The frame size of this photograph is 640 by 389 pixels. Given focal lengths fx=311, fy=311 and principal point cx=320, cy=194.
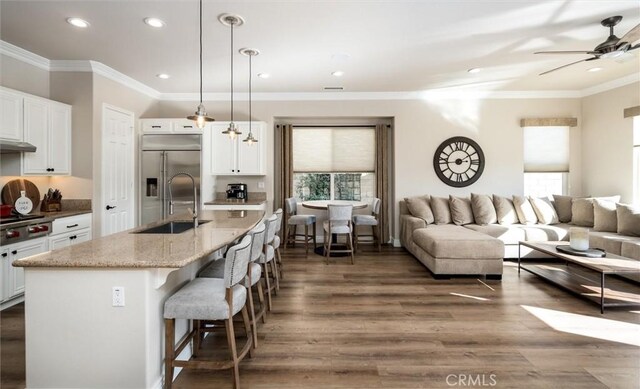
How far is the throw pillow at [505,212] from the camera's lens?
5250 mm

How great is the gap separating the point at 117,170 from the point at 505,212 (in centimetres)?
624

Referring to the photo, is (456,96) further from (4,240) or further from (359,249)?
(4,240)

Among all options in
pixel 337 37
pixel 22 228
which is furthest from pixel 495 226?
pixel 22 228

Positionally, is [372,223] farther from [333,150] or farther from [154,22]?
[154,22]

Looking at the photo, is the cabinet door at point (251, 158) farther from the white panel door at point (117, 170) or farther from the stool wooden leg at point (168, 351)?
the stool wooden leg at point (168, 351)

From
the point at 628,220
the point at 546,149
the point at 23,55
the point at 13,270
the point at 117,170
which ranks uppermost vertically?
the point at 23,55

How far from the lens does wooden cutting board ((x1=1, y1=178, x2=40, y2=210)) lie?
3.58 metres

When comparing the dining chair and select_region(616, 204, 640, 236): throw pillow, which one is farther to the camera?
the dining chair

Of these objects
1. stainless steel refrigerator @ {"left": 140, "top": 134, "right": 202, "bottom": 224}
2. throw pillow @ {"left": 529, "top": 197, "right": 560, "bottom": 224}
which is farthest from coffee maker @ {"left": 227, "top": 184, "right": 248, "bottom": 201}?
throw pillow @ {"left": 529, "top": 197, "right": 560, "bottom": 224}

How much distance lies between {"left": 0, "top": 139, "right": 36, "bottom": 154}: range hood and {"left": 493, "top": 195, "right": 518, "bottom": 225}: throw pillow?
21.6 ft

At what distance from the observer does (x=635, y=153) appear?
4820 mm

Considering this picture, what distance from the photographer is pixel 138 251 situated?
6.34ft

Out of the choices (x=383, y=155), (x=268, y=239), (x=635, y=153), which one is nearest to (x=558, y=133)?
(x=635, y=153)

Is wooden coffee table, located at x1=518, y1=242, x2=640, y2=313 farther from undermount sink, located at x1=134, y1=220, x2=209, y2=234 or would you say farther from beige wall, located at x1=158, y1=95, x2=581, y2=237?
undermount sink, located at x1=134, y1=220, x2=209, y2=234
